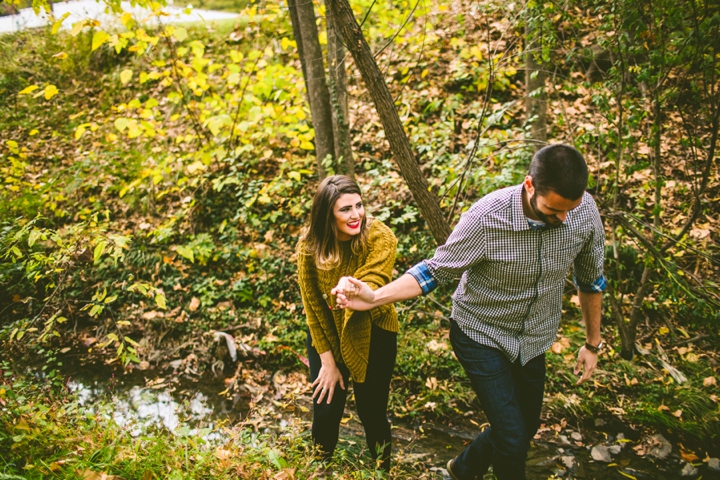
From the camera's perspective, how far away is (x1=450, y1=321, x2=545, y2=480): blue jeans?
2.27 m

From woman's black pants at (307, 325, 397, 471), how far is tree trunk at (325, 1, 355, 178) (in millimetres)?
2600

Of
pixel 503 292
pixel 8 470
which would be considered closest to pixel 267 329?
pixel 8 470

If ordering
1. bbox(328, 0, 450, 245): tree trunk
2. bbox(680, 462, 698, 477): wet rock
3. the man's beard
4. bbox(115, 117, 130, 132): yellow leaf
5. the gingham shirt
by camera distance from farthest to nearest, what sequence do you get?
bbox(115, 117, 130, 132): yellow leaf → bbox(680, 462, 698, 477): wet rock → bbox(328, 0, 450, 245): tree trunk → the gingham shirt → the man's beard

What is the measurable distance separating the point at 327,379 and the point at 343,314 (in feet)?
1.41

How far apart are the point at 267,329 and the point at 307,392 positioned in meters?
1.01

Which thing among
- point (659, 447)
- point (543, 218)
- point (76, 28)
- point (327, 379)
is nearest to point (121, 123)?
point (76, 28)

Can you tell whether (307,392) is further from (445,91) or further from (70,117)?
(70,117)

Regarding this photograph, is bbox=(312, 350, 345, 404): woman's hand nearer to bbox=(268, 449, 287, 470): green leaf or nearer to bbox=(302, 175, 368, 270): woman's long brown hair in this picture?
bbox=(268, 449, 287, 470): green leaf

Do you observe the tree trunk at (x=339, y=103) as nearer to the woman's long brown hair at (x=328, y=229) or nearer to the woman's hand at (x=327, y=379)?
the woman's long brown hair at (x=328, y=229)

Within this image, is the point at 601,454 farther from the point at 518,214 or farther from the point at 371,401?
the point at 518,214

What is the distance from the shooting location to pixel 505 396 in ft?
7.56

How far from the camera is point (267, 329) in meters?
4.95

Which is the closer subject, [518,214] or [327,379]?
[518,214]

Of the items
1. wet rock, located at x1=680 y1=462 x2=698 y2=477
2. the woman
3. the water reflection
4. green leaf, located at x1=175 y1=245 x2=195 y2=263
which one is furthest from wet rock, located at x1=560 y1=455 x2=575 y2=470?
green leaf, located at x1=175 y1=245 x2=195 y2=263
